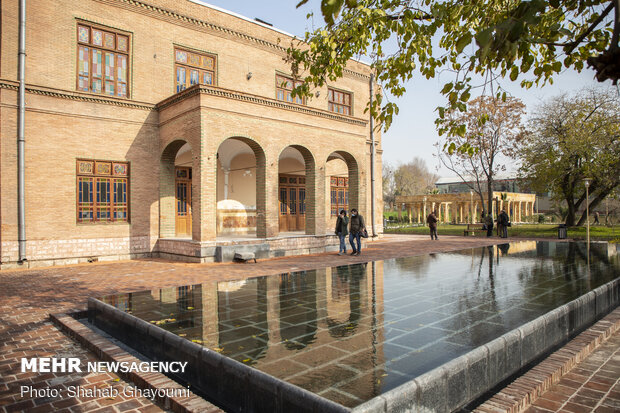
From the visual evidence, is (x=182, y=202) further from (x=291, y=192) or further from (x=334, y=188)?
(x=334, y=188)

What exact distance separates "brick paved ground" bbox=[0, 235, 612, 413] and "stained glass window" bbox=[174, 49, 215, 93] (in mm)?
7166

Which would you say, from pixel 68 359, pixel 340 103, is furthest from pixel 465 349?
pixel 340 103

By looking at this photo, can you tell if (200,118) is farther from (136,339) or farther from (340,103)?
(340,103)

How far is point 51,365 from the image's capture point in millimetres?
4488

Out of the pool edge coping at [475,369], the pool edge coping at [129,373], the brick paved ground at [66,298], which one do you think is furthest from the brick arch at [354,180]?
the pool edge coping at [129,373]

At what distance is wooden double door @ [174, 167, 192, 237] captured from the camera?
633 inches

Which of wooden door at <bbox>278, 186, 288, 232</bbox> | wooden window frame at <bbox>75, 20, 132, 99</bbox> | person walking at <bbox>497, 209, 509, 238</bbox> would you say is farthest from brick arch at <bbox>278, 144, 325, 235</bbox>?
person walking at <bbox>497, 209, 509, 238</bbox>

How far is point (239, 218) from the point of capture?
61.9 feet

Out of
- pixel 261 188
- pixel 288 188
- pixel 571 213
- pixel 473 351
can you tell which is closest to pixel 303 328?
pixel 473 351

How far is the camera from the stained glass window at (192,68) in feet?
50.8

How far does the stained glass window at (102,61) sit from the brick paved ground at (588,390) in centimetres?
1503

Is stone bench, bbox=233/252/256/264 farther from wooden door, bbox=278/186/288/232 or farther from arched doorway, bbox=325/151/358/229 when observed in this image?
arched doorway, bbox=325/151/358/229

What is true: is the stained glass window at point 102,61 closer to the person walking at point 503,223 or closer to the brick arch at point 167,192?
the brick arch at point 167,192

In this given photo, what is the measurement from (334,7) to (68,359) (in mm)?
4820
